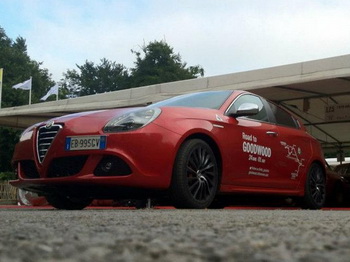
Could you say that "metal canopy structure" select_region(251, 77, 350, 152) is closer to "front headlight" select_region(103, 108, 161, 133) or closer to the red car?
the red car

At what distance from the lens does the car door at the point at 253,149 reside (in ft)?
17.3

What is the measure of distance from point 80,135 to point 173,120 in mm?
850

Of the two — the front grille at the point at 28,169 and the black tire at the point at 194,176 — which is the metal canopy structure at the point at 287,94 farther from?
the front grille at the point at 28,169

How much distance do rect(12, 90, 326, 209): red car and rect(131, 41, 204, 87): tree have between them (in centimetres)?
4133

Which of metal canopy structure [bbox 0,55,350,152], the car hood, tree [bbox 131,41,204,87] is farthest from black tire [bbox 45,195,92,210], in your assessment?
tree [bbox 131,41,204,87]

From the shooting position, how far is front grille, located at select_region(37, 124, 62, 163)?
480 cm

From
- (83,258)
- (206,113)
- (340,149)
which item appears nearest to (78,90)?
(340,149)

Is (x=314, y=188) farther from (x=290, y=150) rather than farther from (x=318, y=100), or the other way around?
(x=318, y=100)

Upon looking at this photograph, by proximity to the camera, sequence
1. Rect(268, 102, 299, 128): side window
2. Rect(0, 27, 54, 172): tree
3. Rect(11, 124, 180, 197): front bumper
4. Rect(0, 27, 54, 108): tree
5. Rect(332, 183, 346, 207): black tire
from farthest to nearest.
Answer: Rect(0, 27, 54, 108): tree
Rect(0, 27, 54, 172): tree
Rect(332, 183, 346, 207): black tire
Rect(268, 102, 299, 128): side window
Rect(11, 124, 180, 197): front bumper

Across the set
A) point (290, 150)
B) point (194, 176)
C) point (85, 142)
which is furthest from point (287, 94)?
point (85, 142)

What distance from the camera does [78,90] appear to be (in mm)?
58281

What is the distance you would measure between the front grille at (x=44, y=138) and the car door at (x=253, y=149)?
1707 millimetres

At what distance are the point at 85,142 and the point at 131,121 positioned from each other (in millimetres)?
445

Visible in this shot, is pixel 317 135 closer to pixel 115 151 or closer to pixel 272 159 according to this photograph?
pixel 272 159
